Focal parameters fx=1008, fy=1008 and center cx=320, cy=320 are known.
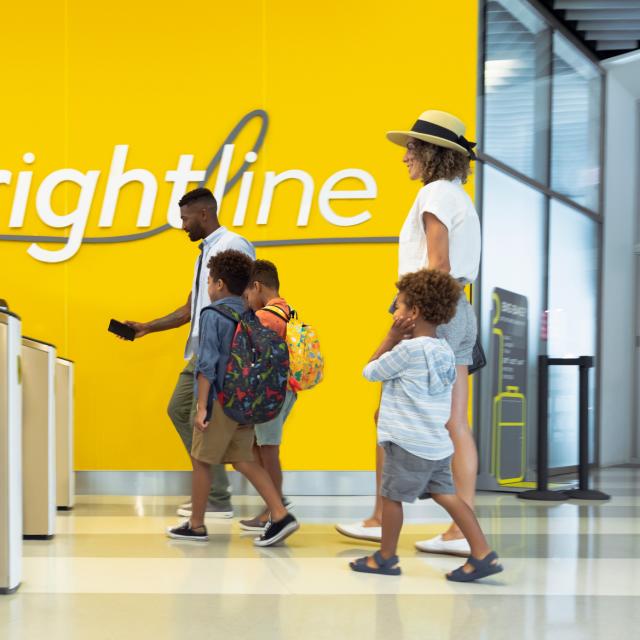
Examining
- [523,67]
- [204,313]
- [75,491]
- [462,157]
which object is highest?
[523,67]

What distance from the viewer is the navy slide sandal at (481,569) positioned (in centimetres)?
341

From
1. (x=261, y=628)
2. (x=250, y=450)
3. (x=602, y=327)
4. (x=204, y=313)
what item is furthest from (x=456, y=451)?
(x=602, y=327)

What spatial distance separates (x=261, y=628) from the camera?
2748 millimetres

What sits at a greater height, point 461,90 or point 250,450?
point 461,90

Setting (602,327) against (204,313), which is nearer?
(204,313)

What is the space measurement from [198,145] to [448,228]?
2750mm

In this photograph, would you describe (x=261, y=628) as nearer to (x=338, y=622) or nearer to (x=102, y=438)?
(x=338, y=622)

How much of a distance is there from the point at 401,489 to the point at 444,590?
371 millimetres

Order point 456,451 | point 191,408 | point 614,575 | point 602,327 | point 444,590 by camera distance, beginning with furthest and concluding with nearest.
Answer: point 602,327
point 191,408
point 456,451
point 614,575
point 444,590

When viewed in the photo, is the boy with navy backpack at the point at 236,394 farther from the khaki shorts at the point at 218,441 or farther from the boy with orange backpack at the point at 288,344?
the boy with orange backpack at the point at 288,344

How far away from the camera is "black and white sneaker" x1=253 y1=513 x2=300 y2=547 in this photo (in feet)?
13.5

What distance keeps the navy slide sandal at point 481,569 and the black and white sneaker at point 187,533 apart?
4.27 feet

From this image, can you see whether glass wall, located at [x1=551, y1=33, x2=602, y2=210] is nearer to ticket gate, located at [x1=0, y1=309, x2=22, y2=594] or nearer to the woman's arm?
the woman's arm

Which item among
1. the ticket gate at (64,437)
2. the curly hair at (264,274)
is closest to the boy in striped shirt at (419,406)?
the curly hair at (264,274)
